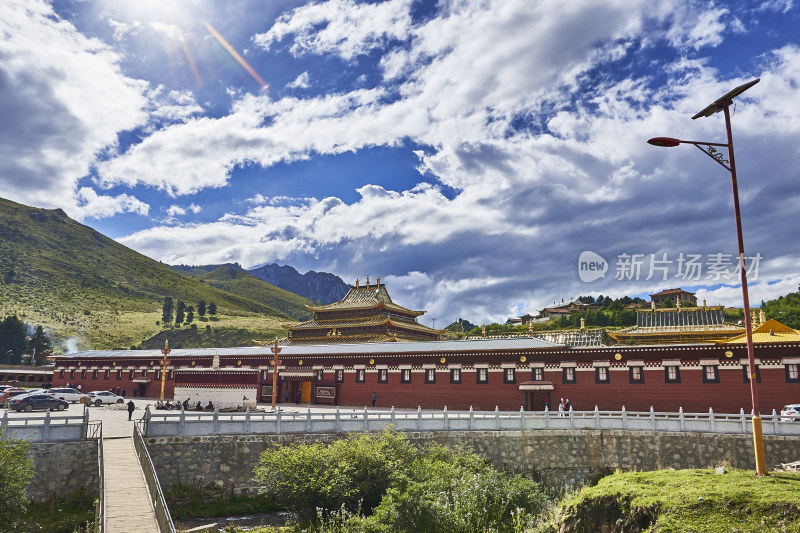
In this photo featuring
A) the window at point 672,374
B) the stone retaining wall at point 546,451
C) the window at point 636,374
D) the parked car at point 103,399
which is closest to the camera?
the stone retaining wall at point 546,451

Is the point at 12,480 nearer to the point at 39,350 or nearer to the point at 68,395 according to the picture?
the point at 68,395

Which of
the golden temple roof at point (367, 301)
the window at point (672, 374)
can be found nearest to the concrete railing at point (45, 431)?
the window at point (672, 374)

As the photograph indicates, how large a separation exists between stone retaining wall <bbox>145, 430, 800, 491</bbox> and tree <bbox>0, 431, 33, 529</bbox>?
5191 mm

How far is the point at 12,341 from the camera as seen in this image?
97562 millimetres

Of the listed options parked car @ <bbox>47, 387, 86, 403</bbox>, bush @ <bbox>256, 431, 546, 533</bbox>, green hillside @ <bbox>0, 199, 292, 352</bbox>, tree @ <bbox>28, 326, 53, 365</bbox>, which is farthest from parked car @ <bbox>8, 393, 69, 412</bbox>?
green hillside @ <bbox>0, 199, 292, 352</bbox>

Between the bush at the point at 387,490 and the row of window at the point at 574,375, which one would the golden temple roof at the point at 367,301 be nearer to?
the row of window at the point at 574,375

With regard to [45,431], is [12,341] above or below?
above

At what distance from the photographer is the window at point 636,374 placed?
38.9 m

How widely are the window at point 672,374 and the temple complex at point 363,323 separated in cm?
3648

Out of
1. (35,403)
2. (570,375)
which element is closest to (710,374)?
(570,375)

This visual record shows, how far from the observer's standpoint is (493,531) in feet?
58.3

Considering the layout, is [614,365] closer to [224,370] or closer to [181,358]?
[224,370]

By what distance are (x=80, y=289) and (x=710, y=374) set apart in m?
153

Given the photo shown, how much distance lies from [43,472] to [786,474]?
85.9ft
